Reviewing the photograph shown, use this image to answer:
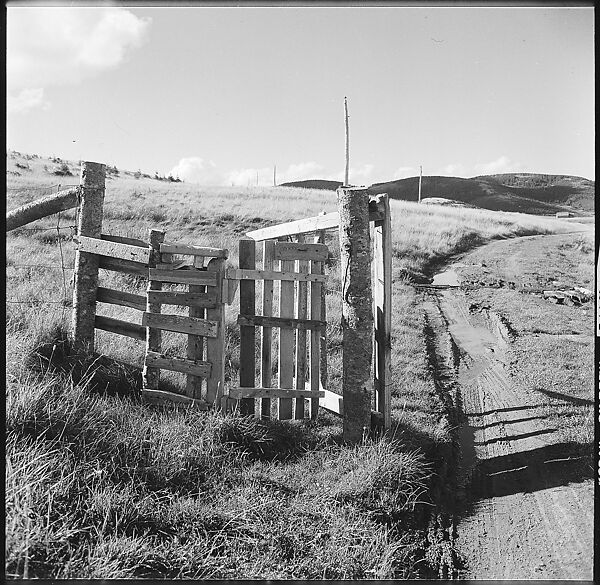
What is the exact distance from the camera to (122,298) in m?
6.79

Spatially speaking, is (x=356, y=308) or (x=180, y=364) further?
(x=180, y=364)

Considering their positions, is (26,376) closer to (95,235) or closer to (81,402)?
(81,402)

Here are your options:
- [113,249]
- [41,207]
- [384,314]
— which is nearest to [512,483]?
[384,314]

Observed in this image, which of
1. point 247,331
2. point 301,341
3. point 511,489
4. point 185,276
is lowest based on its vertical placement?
point 511,489

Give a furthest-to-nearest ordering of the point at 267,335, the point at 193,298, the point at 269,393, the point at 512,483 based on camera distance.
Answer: the point at 267,335
the point at 269,393
the point at 193,298
the point at 512,483

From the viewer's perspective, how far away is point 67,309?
7.48 m

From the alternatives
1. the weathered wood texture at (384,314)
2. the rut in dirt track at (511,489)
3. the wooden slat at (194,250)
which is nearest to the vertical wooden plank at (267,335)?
the wooden slat at (194,250)

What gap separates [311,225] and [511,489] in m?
3.40

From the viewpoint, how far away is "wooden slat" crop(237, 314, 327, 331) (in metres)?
6.39

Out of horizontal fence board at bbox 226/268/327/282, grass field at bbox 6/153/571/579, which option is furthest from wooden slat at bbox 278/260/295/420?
grass field at bbox 6/153/571/579

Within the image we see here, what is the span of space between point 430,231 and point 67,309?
15748mm

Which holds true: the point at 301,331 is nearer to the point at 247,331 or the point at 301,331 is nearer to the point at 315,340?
the point at 315,340

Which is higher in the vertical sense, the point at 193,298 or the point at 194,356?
the point at 193,298

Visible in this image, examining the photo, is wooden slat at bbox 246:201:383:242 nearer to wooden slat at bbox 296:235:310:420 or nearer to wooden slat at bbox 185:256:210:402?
wooden slat at bbox 296:235:310:420
